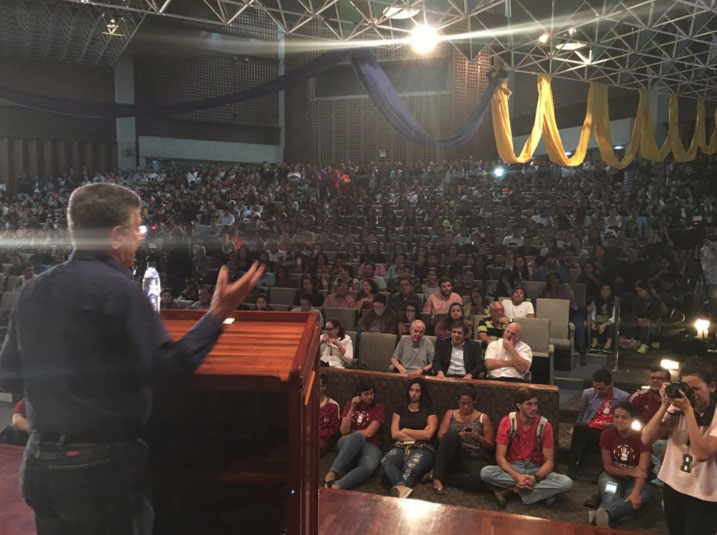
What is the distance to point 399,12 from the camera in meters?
8.38

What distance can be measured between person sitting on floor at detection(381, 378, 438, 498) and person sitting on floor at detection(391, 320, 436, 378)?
1.71 ft

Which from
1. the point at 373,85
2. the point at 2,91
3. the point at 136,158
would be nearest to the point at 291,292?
the point at 373,85

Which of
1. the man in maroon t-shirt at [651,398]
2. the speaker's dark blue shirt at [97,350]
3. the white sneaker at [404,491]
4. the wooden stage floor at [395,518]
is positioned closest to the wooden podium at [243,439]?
the speaker's dark blue shirt at [97,350]

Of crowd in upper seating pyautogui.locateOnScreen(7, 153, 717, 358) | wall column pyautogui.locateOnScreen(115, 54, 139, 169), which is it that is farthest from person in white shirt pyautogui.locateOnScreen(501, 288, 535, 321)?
wall column pyautogui.locateOnScreen(115, 54, 139, 169)

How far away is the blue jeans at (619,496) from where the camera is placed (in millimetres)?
3354

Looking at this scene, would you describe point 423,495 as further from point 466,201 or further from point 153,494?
point 466,201

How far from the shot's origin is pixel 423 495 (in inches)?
144

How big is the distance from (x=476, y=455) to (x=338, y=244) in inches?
223

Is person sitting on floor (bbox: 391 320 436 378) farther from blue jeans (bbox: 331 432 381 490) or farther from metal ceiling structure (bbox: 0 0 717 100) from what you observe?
metal ceiling structure (bbox: 0 0 717 100)

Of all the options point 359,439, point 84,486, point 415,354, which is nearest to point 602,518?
point 359,439

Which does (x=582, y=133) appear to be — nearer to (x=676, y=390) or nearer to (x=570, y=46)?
(x=570, y=46)

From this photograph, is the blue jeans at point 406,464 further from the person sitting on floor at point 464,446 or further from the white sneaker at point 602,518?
the white sneaker at point 602,518

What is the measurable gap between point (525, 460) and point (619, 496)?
55 cm

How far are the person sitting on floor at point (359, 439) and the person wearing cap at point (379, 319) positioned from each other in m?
1.22
